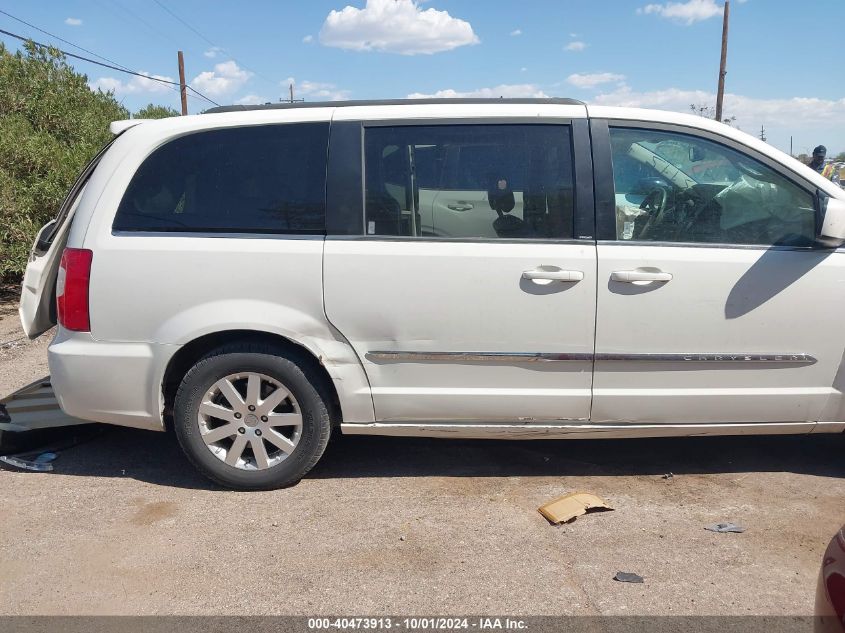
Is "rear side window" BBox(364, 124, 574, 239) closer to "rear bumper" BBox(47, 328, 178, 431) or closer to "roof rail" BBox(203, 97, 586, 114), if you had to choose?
"roof rail" BBox(203, 97, 586, 114)

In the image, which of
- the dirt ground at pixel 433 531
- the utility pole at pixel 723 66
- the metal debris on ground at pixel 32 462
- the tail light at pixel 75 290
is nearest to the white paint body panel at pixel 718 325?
the dirt ground at pixel 433 531

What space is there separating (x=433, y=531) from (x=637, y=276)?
1.56 meters

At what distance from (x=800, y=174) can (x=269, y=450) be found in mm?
3038

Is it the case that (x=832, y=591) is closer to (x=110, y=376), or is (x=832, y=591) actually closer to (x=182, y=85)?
(x=110, y=376)

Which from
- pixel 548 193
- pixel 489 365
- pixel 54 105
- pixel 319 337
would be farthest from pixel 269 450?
pixel 54 105

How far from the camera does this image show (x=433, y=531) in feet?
11.4

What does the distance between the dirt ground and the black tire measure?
4.7 inches

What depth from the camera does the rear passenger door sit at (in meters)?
3.60

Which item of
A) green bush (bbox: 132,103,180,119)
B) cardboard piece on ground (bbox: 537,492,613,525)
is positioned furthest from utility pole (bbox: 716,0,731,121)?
cardboard piece on ground (bbox: 537,492,613,525)

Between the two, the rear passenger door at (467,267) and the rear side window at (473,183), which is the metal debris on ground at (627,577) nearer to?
the rear passenger door at (467,267)

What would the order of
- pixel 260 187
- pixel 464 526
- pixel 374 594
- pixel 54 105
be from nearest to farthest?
pixel 374 594 < pixel 464 526 < pixel 260 187 < pixel 54 105

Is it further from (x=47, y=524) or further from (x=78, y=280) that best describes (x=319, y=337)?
(x=47, y=524)

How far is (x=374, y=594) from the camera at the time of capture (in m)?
2.94

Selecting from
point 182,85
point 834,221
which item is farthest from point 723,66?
point 834,221
